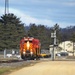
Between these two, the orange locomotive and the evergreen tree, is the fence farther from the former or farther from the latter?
the orange locomotive

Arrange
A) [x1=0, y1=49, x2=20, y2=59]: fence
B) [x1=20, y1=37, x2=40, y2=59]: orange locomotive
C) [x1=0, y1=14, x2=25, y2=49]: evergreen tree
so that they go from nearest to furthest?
1. [x1=20, y1=37, x2=40, y2=59]: orange locomotive
2. [x1=0, y1=49, x2=20, y2=59]: fence
3. [x1=0, y1=14, x2=25, y2=49]: evergreen tree

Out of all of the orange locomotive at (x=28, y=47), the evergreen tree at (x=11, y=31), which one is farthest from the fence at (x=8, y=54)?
the orange locomotive at (x=28, y=47)

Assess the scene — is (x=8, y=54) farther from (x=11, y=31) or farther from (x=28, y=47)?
(x=11, y=31)

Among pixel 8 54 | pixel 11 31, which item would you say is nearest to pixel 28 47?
pixel 8 54

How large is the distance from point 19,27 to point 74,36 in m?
36.8

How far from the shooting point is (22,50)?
57.2m

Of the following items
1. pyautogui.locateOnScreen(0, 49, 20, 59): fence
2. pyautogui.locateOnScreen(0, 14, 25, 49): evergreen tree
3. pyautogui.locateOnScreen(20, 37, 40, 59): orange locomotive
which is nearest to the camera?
pyautogui.locateOnScreen(20, 37, 40, 59): orange locomotive

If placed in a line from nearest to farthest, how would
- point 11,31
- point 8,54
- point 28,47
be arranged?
point 28,47, point 8,54, point 11,31

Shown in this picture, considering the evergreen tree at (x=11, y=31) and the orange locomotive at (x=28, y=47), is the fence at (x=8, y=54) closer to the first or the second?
the evergreen tree at (x=11, y=31)

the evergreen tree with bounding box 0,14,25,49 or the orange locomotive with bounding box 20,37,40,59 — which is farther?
the evergreen tree with bounding box 0,14,25,49

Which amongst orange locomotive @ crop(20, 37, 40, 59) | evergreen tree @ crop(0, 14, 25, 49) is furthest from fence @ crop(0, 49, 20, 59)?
orange locomotive @ crop(20, 37, 40, 59)

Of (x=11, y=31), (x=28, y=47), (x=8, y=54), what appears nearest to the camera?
(x=28, y=47)

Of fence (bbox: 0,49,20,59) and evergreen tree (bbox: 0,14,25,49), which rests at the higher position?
evergreen tree (bbox: 0,14,25,49)

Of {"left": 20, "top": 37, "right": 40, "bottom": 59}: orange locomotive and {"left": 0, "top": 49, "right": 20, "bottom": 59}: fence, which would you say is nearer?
{"left": 20, "top": 37, "right": 40, "bottom": 59}: orange locomotive
